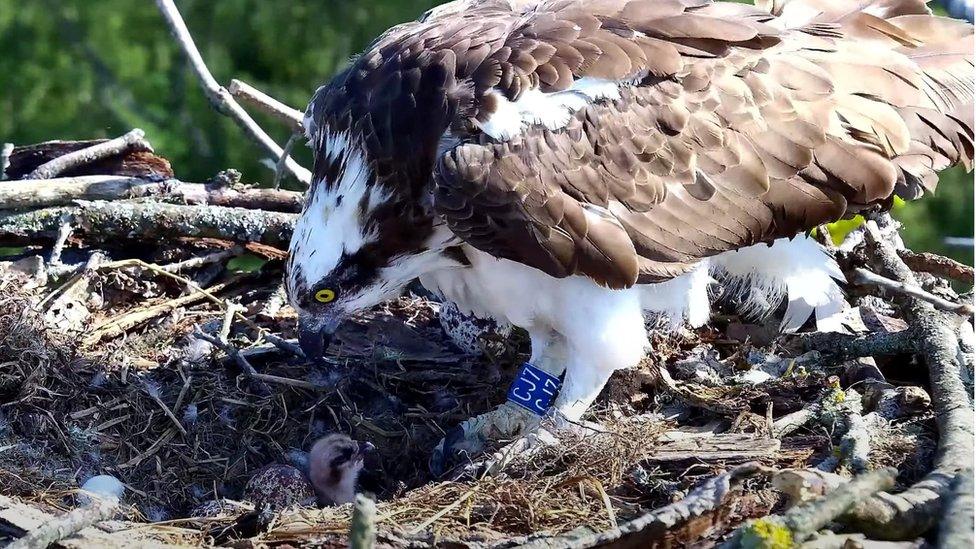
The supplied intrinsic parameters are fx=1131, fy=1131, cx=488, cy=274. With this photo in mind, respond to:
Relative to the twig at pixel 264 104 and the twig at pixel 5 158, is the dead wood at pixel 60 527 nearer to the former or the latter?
the twig at pixel 264 104

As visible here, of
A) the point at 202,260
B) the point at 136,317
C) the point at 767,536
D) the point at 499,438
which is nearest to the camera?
the point at 767,536

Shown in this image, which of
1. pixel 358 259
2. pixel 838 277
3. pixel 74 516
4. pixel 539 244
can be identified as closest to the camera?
pixel 74 516

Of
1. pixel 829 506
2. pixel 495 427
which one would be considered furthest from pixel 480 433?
pixel 829 506

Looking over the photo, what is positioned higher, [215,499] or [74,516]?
[74,516]

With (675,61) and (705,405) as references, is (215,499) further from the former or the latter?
(675,61)

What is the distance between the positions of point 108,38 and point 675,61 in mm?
5425

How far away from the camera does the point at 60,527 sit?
2.62m

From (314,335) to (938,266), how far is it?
7.38 feet

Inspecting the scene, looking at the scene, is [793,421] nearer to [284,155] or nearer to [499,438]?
[499,438]

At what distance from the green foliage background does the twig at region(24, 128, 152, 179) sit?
274cm

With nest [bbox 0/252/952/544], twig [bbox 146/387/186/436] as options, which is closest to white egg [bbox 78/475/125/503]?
nest [bbox 0/252/952/544]

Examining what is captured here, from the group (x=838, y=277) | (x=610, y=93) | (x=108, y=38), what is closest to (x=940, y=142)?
(x=838, y=277)

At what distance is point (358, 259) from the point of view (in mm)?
3525

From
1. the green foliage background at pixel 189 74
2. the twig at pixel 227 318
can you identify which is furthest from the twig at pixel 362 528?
the green foliage background at pixel 189 74
